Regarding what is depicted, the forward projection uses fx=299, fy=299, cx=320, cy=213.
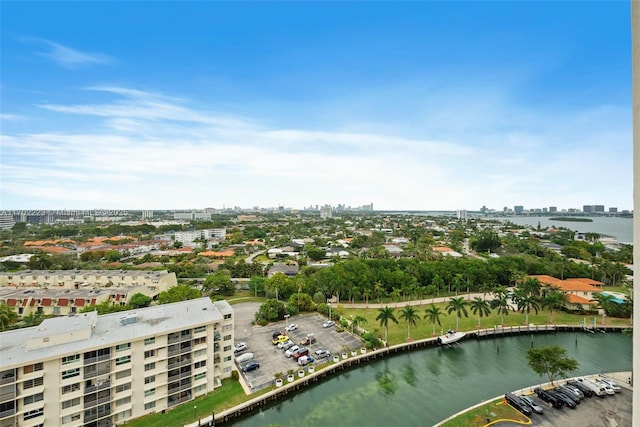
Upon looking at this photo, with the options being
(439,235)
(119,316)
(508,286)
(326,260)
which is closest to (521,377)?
(508,286)

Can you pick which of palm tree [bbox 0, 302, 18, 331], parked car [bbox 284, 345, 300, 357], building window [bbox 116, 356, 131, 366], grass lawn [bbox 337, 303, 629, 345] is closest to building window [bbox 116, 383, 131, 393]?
building window [bbox 116, 356, 131, 366]

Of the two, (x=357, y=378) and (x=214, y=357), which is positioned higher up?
(x=214, y=357)

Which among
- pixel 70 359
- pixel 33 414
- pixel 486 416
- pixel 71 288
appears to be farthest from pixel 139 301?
pixel 486 416

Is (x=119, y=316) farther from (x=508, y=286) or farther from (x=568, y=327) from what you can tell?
(x=508, y=286)

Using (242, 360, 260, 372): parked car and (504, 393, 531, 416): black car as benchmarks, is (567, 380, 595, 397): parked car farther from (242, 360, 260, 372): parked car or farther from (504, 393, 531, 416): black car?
(242, 360, 260, 372): parked car

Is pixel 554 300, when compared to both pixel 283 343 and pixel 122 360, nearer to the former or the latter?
pixel 283 343

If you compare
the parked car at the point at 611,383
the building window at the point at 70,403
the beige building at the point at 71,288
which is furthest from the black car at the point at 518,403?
the beige building at the point at 71,288
